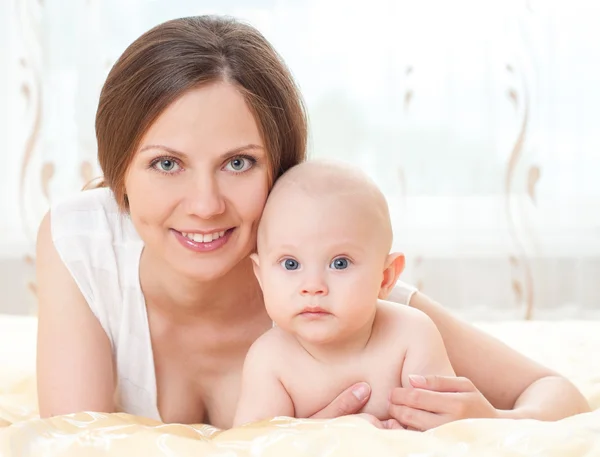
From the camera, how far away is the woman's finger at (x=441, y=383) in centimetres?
155

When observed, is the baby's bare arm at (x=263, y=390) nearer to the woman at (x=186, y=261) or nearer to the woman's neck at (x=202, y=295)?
the woman at (x=186, y=261)

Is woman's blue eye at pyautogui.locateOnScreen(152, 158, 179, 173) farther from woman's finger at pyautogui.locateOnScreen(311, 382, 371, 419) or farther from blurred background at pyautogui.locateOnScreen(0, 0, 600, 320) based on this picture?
blurred background at pyautogui.locateOnScreen(0, 0, 600, 320)

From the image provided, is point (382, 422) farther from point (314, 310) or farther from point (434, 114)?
point (434, 114)

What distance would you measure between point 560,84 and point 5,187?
2.73 meters

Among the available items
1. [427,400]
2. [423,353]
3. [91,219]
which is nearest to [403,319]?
[423,353]

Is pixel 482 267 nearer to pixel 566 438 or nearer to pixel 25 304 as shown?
pixel 25 304

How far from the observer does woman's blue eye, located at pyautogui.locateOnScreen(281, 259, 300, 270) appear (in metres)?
1.55

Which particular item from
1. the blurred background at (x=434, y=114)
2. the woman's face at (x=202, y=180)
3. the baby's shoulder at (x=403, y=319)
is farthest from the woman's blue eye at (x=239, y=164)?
the blurred background at (x=434, y=114)

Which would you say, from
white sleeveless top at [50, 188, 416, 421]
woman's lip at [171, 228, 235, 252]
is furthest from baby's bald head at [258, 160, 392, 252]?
white sleeveless top at [50, 188, 416, 421]

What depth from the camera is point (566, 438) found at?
1.29 m

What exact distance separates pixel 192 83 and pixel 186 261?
34 centimetres

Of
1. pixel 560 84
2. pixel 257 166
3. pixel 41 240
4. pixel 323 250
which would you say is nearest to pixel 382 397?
pixel 323 250

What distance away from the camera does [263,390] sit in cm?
161

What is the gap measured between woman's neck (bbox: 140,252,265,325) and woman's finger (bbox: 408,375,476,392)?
21.3 inches
